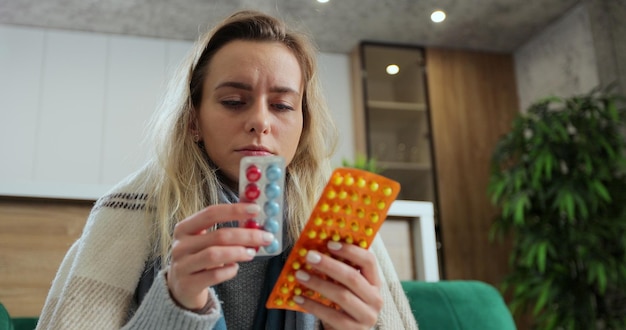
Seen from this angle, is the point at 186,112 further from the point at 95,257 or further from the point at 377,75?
the point at 377,75

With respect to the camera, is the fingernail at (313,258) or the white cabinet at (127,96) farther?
the white cabinet at (127,96)

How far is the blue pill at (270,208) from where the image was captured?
55 cm

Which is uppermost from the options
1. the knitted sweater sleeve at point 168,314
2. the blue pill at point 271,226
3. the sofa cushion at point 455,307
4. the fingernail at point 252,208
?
the fingernail at point 252,208

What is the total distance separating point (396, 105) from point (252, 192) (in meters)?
3.36

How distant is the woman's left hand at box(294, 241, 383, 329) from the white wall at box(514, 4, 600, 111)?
3.14 m

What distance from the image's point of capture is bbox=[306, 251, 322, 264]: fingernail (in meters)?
0.56

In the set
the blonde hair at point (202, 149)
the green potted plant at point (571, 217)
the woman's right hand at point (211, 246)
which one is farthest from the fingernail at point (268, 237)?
the green potted plant at point (571, 217)

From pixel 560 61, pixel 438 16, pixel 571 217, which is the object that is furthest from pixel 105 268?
pixel 560 61

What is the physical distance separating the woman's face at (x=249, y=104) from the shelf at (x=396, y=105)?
3014mm

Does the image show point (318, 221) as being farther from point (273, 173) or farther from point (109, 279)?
point (109, 279)

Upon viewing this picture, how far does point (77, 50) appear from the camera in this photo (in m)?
3.64

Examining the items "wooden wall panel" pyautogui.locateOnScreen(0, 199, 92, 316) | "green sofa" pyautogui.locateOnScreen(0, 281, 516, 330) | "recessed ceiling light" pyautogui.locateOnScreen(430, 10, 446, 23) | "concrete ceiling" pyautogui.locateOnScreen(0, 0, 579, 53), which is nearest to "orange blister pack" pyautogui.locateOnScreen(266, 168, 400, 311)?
"green sofa" pyautogui.locateOnScreen(0, 281, 516, 330)

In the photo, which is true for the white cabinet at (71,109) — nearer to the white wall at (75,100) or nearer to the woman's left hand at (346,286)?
the white wall at (75,100)

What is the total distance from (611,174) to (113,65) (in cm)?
282
